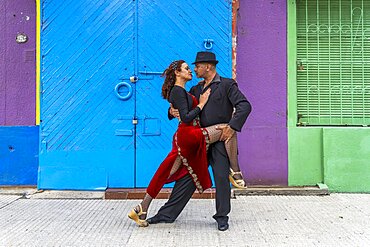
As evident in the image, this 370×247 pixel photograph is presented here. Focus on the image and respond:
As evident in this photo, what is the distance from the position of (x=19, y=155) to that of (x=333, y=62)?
4.87 metres

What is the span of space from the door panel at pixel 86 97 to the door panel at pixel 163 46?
0.55 ft

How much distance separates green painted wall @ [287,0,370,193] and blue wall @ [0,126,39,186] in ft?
12.4

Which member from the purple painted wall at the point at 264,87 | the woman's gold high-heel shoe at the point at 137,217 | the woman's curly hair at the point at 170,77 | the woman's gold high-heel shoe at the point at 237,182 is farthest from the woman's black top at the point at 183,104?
the purple painted wall at the point at 264,87

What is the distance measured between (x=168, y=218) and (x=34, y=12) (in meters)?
3.82

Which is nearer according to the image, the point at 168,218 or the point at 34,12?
the point at 168,218

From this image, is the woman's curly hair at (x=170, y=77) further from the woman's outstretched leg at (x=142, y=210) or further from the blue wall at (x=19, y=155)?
the blue wall at (x=19, y=155)

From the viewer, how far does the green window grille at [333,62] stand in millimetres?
6801

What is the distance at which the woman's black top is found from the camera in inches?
184

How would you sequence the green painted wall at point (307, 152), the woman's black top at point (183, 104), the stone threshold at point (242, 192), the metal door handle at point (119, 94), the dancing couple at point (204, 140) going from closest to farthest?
the woman's black top at point (183, 104) < the dancing couple at point (204, 140) < the stone threshold at point (242, 192) < the metal door handle at point (119, 94) < the green painted wall at point (307, 152)

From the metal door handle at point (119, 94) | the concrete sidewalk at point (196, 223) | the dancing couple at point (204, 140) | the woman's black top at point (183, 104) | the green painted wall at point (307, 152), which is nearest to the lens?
the concrete sidewalk at point (196, 223)

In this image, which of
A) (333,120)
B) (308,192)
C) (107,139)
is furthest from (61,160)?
(333,120)

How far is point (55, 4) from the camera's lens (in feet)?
21.6

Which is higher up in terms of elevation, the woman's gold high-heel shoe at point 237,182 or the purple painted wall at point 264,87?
the purple painted wall at point 264,87

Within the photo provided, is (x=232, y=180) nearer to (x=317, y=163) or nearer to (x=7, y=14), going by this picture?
(x=317, y=163)
